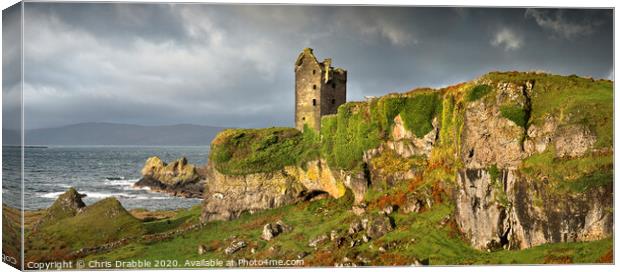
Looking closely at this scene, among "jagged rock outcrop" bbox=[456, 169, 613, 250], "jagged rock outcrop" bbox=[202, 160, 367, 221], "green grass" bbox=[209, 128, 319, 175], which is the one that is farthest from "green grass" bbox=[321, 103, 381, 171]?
"jagged rock outcrop" bbox=[456, 169, 613, 250]

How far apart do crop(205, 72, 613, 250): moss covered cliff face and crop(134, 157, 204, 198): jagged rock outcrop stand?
37819 mm

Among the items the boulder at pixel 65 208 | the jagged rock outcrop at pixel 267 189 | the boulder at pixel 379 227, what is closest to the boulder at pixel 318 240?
the boulder at pixel 379 227

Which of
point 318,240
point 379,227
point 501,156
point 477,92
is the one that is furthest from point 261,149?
point 501,156

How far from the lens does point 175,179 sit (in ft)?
216

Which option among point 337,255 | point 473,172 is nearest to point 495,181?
point 473,172

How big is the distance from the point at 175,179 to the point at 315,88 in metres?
32.9

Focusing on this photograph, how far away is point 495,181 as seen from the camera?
2133cm

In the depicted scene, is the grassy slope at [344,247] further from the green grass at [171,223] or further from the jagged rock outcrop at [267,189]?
the green grass at [171,223]

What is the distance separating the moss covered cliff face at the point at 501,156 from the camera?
1953cm

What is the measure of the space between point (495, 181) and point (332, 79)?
17257mm

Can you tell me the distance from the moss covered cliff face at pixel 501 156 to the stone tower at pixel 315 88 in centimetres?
818

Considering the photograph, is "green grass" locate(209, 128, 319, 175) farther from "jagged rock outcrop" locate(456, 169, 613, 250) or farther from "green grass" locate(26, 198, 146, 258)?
"jagged rock outcrop" locate(456, 169, 613, 250)

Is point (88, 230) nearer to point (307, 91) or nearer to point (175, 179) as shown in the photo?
point (307, 91)

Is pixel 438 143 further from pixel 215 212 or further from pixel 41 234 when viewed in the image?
pixel 41 234
